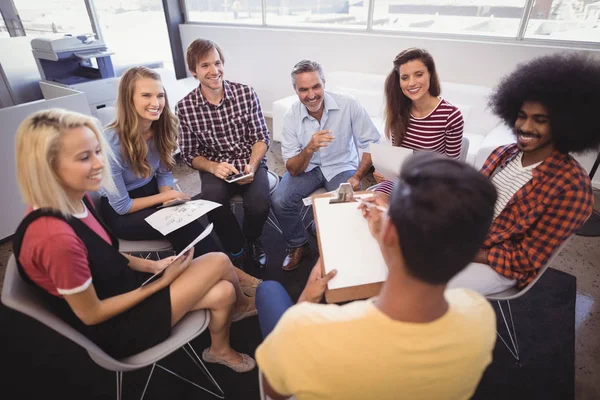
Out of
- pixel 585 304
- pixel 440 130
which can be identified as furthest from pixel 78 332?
pixel 585 304

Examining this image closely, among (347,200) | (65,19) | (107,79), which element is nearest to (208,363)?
(347,200)

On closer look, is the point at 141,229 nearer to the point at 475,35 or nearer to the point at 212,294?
the point at 212,294

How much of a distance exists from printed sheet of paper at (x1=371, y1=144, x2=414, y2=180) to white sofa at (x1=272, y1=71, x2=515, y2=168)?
0.95 meters

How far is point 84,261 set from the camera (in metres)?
1.05

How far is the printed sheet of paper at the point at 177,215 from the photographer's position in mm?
1605

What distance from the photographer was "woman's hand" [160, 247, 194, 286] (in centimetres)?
129

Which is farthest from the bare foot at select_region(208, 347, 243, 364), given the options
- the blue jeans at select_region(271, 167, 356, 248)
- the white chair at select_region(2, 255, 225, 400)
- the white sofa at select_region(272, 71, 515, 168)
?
the white sofa at select_region(272, 71, 515, 168)

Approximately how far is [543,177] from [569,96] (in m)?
0.32

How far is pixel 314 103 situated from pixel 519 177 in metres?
1.14

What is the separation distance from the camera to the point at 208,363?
65.7 inches

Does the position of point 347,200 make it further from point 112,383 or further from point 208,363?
point 112,383

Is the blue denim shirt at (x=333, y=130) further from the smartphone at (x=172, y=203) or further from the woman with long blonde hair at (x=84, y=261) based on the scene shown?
the woman with long blonde hair at (x=84, y=261)

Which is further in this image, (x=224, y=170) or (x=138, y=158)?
(x=224, y=170)

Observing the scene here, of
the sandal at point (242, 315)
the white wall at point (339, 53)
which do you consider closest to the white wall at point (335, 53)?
the white wall at point (339, 53)
